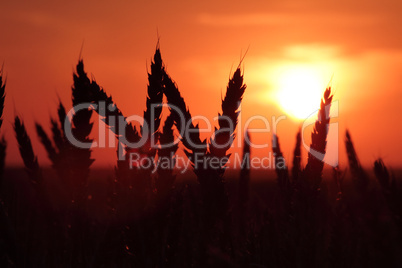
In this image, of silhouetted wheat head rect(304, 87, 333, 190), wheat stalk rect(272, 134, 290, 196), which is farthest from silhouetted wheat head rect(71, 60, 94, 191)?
wheat stalk rect(272, 134, 290, 196)

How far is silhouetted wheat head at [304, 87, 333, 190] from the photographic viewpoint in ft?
8.55

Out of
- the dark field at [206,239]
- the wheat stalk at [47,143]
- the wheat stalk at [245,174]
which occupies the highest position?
the wheat stalk at [47,143]

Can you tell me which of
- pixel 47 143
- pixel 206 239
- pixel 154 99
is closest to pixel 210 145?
pixel 154 99

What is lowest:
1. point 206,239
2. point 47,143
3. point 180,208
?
point 206,239

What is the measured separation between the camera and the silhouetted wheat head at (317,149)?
261 centimetres

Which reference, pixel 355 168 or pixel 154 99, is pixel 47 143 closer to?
pixel 154 99

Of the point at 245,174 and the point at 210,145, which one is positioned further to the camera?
the point at 245,174

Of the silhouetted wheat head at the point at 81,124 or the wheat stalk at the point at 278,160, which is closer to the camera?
the silhouetted wheat head at the point at 81,124

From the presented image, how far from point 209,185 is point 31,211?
7.55 ft

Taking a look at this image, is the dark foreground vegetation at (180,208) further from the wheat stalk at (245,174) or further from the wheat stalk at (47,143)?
the wheat stalk at (47,143)

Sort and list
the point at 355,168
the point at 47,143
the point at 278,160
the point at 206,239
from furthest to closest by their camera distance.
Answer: the point at 47,143
the point at 278,160
the point at 355,168
the point at 206,239

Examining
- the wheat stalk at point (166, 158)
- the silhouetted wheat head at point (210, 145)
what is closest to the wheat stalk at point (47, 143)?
the wheat stalk at point (166, 158)

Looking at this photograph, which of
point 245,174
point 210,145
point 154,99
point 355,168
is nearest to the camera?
point 210,145

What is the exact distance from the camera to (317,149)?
259 cm
